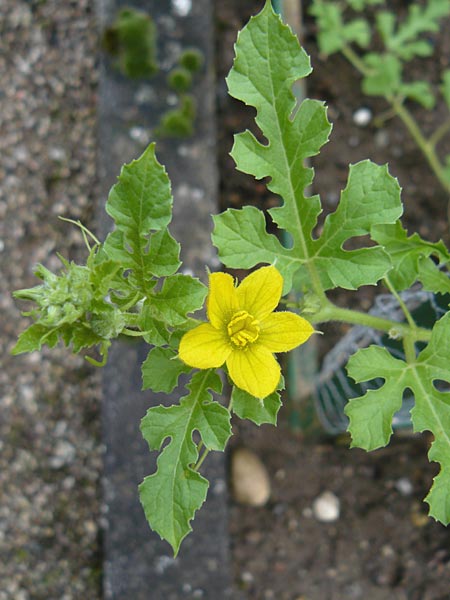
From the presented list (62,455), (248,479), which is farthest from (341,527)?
(62,455)

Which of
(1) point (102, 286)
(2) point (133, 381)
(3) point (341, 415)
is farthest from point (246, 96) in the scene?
(2) point (133, 381)

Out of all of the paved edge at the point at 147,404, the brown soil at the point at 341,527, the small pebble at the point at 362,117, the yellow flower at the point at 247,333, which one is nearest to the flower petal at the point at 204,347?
the yellow flower at the point at 247,333

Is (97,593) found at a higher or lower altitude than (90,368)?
lower

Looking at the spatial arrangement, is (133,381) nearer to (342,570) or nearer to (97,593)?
(97,593)

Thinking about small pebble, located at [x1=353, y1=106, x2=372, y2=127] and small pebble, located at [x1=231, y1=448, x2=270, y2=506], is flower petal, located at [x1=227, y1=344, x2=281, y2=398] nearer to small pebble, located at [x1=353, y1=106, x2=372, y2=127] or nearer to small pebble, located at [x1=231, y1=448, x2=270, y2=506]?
small pebble, located at [x1=231, y1=448, x2=270, y2=506]

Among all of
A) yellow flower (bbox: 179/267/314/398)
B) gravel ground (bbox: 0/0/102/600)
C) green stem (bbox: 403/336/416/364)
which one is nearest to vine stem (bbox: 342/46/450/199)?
gravel ground (bbox: 0/0/102/600)

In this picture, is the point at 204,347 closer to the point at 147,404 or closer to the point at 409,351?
the point at 409,351

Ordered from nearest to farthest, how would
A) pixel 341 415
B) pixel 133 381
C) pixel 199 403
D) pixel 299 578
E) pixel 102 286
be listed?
pixel 102 286, pixel 199 403, pixel 341 415, pixel 133 381, pixel 299 578
